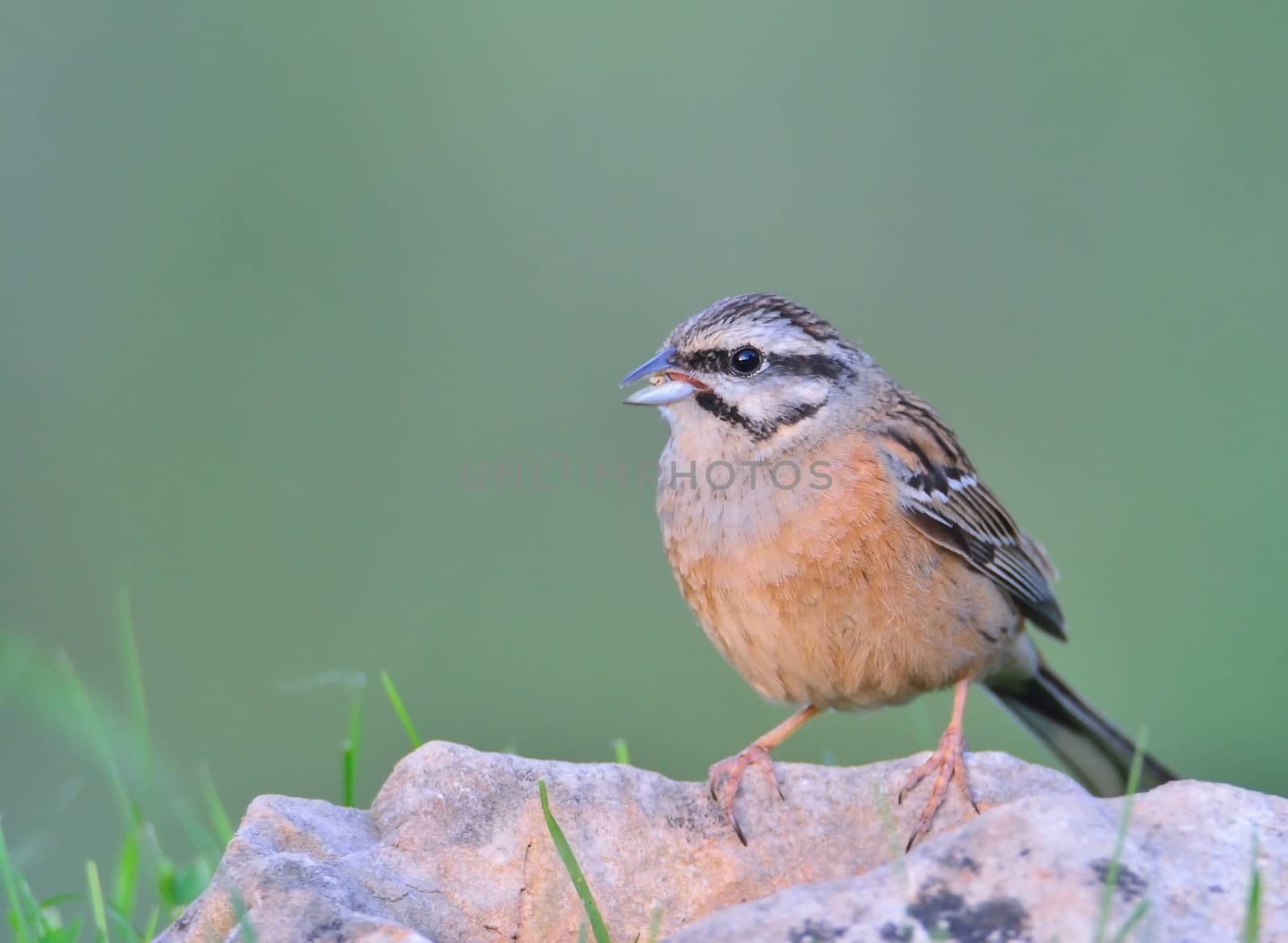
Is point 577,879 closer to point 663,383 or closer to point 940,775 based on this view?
point 940,775

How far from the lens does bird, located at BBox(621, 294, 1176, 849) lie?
5117mm

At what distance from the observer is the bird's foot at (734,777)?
441 centimetres

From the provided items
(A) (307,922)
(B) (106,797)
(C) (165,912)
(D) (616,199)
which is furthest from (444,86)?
(A) (307,922)

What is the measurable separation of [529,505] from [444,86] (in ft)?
11.1

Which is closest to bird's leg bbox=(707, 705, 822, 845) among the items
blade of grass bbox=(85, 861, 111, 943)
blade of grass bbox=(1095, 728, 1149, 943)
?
blade of grass bbox=(1095, 728, 1149, 943)

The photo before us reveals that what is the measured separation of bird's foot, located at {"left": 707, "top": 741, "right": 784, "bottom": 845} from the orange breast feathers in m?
0.42

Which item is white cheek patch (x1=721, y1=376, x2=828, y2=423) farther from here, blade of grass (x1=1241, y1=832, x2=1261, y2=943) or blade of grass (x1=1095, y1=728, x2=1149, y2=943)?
blade of grass (x1=1241, y1=832, x2=1261, y2=943)

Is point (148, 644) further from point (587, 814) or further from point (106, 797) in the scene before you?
point (587, 814)

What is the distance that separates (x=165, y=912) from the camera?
4965mm

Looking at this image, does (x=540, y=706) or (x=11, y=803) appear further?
(x=540, y=706)

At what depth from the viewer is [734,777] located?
4.49m

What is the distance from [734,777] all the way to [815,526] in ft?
3.15

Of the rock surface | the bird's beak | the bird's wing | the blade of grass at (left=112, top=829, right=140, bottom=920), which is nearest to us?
the rock surface

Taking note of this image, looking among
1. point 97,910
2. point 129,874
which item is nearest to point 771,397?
point 129,874
